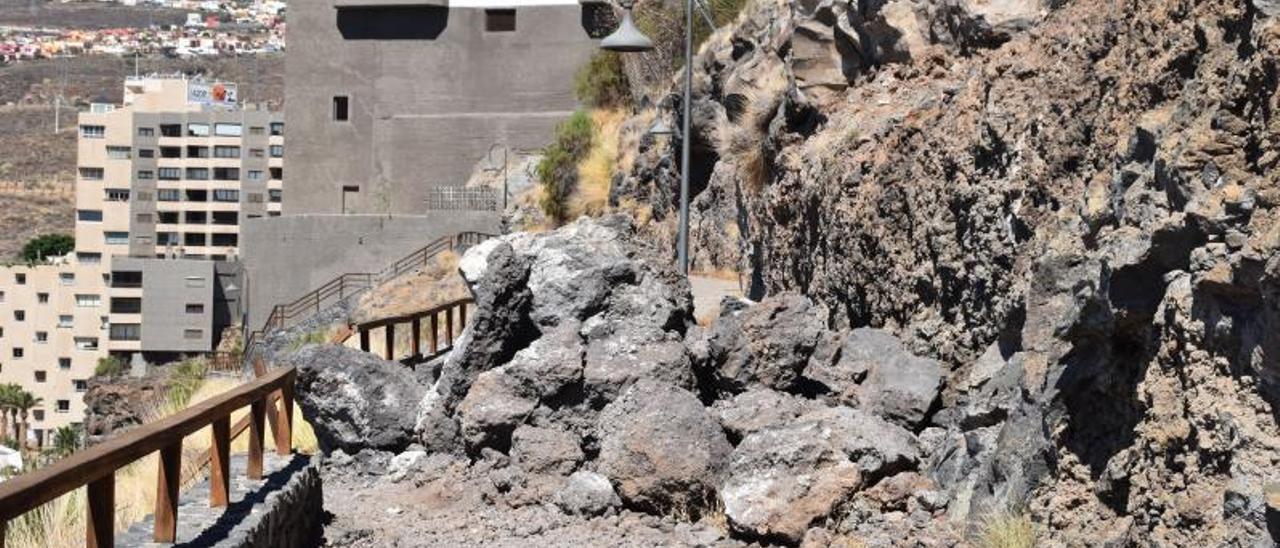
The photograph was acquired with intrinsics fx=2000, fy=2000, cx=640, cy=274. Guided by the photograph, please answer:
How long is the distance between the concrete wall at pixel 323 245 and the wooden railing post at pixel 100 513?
38.0m

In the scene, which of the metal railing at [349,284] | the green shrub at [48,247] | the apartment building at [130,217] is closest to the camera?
the metal railing at [349,284]

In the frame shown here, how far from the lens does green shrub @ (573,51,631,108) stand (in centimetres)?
4462

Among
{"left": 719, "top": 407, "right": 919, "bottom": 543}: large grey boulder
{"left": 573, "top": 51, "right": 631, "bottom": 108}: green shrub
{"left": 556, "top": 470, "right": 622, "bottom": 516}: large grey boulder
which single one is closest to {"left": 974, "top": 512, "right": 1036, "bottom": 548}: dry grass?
{"left": 719, "top": 407, "right": 919, "bottom": 543}: large grey boulder

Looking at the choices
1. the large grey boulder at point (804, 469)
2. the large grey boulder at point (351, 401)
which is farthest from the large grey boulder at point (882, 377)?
the large grey boulder at point (351, 401)

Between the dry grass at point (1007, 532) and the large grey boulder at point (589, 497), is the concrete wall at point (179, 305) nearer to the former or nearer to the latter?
the large grey boulder at point (589, 497)

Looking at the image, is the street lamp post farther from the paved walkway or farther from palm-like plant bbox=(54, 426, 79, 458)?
the paved walkway

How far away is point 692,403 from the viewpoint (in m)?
13.7

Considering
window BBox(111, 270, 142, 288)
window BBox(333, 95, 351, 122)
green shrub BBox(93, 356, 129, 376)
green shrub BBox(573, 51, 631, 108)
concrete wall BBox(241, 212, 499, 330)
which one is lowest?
green shrub BBox(93, 356, 129, 376)

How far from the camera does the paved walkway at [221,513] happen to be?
945 cm

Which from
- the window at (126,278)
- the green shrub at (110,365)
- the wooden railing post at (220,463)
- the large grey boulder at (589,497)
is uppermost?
the wooden railing post at (220,463)

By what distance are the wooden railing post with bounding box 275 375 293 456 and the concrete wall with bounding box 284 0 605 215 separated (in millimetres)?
36384

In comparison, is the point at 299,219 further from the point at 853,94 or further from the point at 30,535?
the point at 30,535

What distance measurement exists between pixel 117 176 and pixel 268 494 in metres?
118

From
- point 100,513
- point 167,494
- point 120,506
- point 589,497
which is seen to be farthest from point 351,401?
point 100,513
